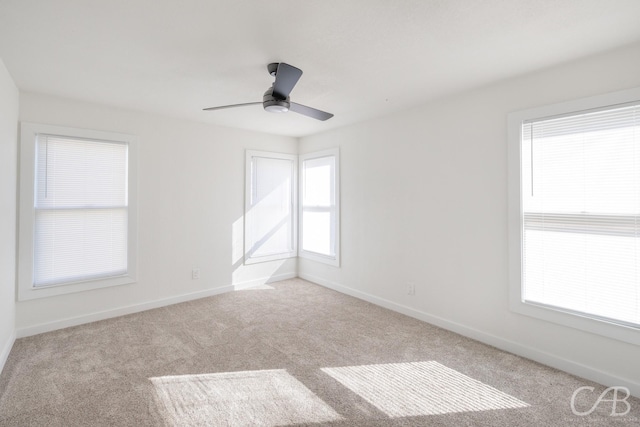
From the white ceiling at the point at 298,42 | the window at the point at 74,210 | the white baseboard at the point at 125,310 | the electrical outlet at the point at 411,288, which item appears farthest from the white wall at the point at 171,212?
the electrical outlet at the point at 411,288

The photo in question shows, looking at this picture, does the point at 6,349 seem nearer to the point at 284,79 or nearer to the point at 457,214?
the point at 284,79

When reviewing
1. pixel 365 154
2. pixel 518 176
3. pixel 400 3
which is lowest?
pixel 518 176

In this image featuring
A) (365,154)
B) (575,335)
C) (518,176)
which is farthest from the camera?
(365,154)

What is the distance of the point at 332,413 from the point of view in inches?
76.7

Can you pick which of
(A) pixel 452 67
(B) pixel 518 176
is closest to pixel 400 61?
(A) pixel 452 67

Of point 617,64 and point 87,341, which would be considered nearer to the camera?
point 617,64

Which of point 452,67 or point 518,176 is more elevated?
point 452,67

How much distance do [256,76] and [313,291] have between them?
3051 millimetres

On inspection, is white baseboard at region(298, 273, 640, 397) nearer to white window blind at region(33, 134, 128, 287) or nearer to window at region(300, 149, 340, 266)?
window at region(300, 149, 340, 266)

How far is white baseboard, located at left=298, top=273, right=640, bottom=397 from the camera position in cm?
222

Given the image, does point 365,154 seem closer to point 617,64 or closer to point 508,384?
point 617,64

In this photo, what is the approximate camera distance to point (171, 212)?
13.1 feet

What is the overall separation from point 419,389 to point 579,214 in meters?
1.81

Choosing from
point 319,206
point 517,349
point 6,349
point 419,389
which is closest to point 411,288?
point 517,349
